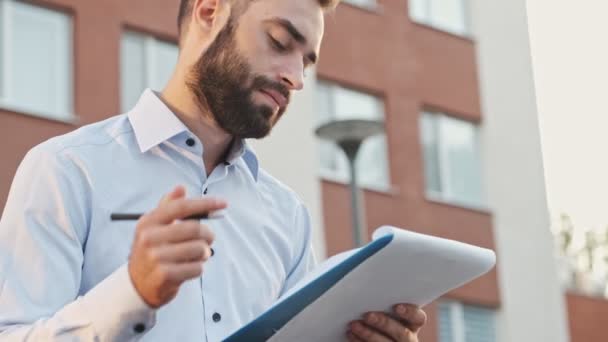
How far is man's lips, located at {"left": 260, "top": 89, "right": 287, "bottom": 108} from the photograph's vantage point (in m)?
3.21

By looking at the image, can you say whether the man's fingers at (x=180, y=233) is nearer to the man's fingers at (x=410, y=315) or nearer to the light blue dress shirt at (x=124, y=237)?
the light blue dress shirt at (x=124, y=237)

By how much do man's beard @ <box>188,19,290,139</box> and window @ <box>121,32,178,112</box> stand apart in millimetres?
11500

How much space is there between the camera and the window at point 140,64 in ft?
48.6

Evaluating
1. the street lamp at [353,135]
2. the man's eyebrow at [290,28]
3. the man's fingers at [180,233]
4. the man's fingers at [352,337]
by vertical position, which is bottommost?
the man's fingers at [352,337]

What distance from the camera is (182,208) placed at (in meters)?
2.38

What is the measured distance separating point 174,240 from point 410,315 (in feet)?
2.53

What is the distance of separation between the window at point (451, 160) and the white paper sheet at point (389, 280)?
15.1m

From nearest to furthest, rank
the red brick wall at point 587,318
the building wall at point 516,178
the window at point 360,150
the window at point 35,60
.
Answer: the window at point 35,60, the window at point 360,150, the building wall at point 516,178, the red brick wall at point 587,318

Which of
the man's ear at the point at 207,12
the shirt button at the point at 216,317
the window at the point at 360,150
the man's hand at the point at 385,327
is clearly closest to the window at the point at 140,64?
the window at the point at 360,150

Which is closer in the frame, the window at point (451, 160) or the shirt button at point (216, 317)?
the shirt button at point (216, 317)

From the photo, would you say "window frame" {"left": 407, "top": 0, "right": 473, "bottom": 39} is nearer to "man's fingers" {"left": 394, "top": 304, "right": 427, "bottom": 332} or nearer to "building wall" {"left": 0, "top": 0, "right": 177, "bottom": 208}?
"building wall" {"left": 0, "top": 0, "right": 177, "bottom": 208}

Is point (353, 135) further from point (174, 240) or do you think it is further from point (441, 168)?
point (174, 240)

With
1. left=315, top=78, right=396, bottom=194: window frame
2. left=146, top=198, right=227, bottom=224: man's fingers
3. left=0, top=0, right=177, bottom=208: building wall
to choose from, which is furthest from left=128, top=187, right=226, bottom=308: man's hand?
left=315, top=78, right=396, bottom=194: window frame

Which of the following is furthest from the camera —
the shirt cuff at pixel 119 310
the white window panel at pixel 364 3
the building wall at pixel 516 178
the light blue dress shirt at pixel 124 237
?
the building wall at pixel 516 178
